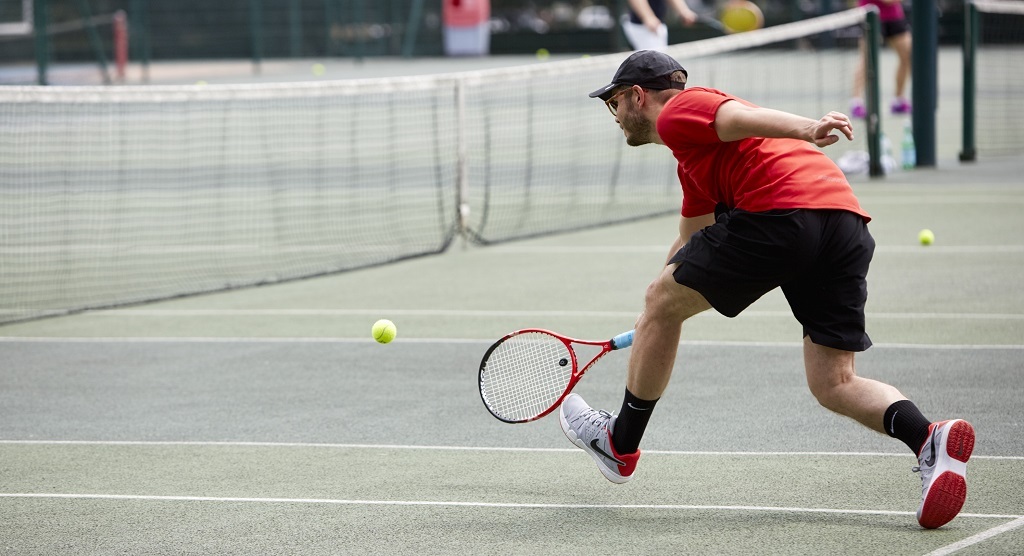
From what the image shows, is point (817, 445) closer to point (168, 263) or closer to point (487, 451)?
point (487, 451)

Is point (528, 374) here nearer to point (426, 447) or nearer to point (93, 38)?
point (426, 447)

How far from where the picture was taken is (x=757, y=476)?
16.7 feet

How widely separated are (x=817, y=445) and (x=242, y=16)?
28000 mm

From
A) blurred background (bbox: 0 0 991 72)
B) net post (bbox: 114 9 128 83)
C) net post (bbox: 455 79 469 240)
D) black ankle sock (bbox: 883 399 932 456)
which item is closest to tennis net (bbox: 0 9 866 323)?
net post (bbox: 455 79 469 240)

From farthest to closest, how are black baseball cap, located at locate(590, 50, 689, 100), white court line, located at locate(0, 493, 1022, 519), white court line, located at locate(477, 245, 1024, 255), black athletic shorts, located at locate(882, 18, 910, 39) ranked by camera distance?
black athletic shorts, located at locate(882, 18, 910, 39) → white court line, located at locate(477, 245, 1024, 255) → white court line, located at locate(0, 493, 1022, 519) → black baseball cap, located at locate(590, 50, 689, 100)

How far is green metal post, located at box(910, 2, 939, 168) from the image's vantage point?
14.3 meters

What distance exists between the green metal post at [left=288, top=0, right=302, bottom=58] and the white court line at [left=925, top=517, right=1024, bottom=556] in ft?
94.7

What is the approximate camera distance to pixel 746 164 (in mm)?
4410

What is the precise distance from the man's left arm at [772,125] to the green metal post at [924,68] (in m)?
10.8

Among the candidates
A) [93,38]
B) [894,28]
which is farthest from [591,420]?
[93,38]

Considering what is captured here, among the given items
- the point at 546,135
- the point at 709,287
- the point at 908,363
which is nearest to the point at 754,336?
the point at 908,363

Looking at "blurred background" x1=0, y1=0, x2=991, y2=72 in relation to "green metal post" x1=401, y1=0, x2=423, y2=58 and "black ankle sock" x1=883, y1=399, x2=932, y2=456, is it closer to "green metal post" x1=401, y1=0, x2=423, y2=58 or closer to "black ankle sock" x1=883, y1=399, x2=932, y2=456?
"green metal post" x1=401, y1=0, x2=423, y2=58

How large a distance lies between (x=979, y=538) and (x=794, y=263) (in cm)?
101

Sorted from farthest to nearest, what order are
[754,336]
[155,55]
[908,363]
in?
[155,55], [754,336], [908,363]
